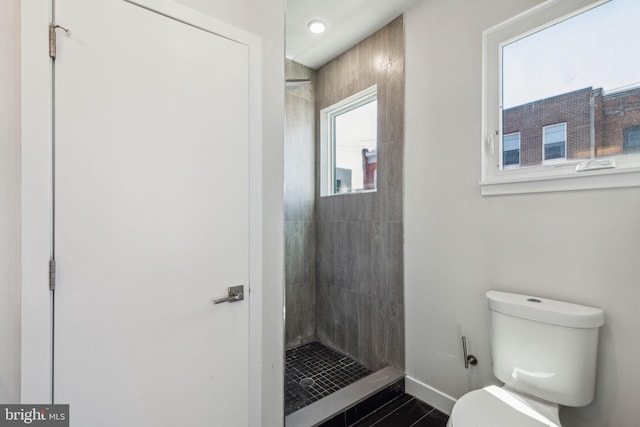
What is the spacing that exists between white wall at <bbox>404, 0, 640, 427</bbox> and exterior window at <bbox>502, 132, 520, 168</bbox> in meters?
0.13

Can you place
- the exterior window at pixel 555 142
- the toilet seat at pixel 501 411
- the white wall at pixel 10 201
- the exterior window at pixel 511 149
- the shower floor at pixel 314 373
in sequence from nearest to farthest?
the white wall at pixel 10 201, the toilet seat at pixel 501 411, the exterior window at pixel 555 142, the exterior window at pixel 511 149, the shower floor at pixel 314 373

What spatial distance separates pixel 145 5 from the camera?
1055mm

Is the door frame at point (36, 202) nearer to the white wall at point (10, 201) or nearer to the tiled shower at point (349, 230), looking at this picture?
the white wall at point (10, 201)

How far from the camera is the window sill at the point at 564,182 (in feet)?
3.82

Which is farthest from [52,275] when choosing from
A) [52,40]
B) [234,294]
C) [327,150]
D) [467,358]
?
[327,150]

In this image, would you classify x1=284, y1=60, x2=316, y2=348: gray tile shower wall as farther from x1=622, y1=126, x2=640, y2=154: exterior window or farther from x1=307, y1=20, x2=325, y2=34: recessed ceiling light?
x1=622, y1=126, x2=640, y2=154: exterior window

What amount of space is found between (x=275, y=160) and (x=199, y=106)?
396 mm

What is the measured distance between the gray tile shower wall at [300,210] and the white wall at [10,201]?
1.82 meters

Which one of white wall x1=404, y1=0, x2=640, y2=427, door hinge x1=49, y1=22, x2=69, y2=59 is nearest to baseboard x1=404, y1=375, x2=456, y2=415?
white wall x1=404, y1=0, x2=640, y2=427

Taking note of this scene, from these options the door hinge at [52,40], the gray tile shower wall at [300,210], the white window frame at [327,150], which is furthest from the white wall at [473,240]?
the door hinge at [52,40]

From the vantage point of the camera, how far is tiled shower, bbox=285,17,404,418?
2.08 meters

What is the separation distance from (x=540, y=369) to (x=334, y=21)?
2329 millimetres

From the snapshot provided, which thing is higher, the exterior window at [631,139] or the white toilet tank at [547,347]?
the exterior window at [631,139]

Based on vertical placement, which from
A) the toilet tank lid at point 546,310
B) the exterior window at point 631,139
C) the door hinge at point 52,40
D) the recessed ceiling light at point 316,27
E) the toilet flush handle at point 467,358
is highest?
the recessed ceiling light at point 316,27
